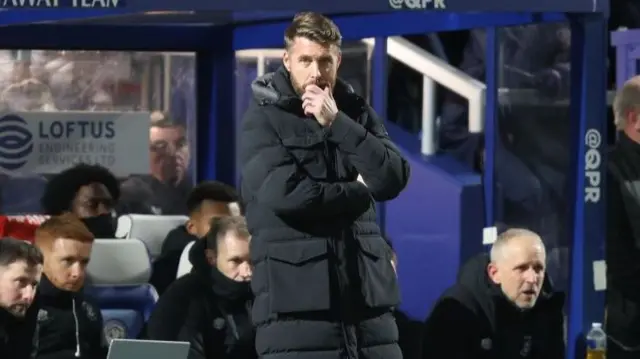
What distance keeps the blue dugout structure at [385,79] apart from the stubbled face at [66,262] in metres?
0.95

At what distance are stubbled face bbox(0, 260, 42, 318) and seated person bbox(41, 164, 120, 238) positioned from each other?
1.65m

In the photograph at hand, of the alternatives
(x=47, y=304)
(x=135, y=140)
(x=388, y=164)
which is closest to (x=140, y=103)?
(x=135, y=140)

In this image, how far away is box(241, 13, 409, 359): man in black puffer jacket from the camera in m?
5.12

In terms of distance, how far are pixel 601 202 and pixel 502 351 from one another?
79 centimetres

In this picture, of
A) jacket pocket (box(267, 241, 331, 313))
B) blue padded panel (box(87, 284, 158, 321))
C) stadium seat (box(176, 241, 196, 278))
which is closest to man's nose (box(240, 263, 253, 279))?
blue padded panel (box(87, 284, 158, 321))

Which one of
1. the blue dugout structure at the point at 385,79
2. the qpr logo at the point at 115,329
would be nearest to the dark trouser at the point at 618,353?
the blue dugout structure at the point at 385,79

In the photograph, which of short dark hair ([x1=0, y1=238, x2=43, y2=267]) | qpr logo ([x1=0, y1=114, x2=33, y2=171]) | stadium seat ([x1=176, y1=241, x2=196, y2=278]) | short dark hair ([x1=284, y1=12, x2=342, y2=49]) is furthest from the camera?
qpr logo ([x1=0, y1=114, x2=33, y2=171])

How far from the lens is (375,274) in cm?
520

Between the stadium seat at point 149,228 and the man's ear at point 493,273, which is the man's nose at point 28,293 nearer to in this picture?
the man's ear at point 493,273

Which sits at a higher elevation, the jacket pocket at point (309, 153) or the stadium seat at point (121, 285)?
the jacket pocket at point (309, 153)

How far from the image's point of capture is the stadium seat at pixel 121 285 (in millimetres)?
7648

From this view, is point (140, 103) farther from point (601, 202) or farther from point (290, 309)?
point (290, 309)

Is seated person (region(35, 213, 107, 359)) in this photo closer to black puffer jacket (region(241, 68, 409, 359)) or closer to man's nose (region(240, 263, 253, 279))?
man's nose (region(240, 263, 253, 279))

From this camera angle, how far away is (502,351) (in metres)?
7.20
